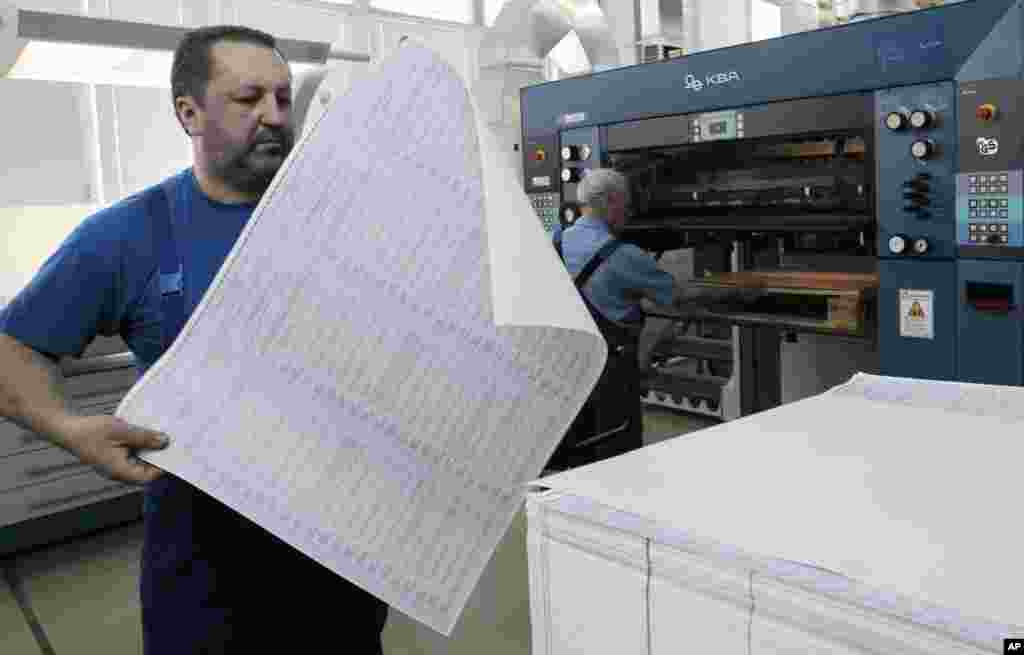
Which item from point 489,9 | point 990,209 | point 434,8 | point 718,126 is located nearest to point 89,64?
point 718,126

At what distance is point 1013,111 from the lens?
1.99 meters

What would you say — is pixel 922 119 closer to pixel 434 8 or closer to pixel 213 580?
pixel 213 580

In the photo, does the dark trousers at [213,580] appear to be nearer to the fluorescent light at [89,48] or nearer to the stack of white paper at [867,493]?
the stack of white paper at [867,493]

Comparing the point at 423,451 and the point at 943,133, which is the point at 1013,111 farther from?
the point at 423,451

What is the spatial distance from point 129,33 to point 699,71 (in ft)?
5.40

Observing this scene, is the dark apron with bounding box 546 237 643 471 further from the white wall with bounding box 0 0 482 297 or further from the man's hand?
the man's hand

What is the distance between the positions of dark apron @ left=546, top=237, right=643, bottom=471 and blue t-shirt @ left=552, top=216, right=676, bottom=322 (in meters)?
0.03

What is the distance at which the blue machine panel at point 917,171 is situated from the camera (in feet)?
6.95

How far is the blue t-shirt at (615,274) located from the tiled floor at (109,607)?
2.59 ft

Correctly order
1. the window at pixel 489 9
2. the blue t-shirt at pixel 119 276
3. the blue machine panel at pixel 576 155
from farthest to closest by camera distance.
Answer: the window at pixel 489 9
the blue machine panel at pixel 576 155
the blue t-shirt at pixel 119 276

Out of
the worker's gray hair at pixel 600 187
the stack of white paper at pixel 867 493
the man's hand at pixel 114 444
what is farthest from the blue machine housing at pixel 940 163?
the man's hand at pixel 114 444

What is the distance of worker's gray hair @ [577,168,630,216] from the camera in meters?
2.87

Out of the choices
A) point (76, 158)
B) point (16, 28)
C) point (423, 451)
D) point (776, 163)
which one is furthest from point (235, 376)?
point (76, 158)

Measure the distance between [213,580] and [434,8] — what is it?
15.8 feet
